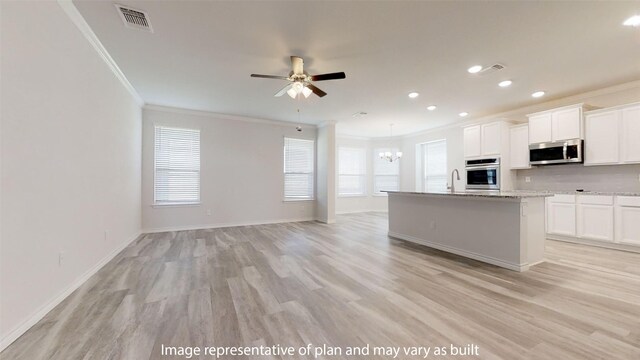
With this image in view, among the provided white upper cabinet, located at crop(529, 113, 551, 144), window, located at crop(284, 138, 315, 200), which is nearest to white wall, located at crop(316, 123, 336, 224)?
window, located at crop(284, 138, 315, 200)

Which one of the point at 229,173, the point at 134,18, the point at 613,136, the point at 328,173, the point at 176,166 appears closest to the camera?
the point at 134,18

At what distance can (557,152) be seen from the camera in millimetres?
4707

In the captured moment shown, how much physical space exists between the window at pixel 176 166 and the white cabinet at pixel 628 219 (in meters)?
8.05

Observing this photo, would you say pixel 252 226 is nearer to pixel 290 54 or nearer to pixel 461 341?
pixel 290 54

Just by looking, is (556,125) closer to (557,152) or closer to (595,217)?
(557,152)

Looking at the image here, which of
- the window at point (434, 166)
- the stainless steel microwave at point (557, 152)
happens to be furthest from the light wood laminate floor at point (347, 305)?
the window at point (434, 166)

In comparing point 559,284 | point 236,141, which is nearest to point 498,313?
point 559,284

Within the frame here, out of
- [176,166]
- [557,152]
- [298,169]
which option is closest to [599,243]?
[557,152]

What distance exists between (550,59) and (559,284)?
2943 mm

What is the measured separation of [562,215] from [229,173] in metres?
7.15

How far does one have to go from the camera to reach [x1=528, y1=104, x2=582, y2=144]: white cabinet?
446 cm

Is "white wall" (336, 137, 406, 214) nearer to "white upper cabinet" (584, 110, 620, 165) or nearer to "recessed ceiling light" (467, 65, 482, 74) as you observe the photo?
"white upper cabinet" (584, 110, 620, 165)

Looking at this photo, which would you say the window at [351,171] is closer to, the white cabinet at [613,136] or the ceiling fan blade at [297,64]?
the ceiling fan blade at [297,64]

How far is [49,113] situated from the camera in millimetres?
2133
